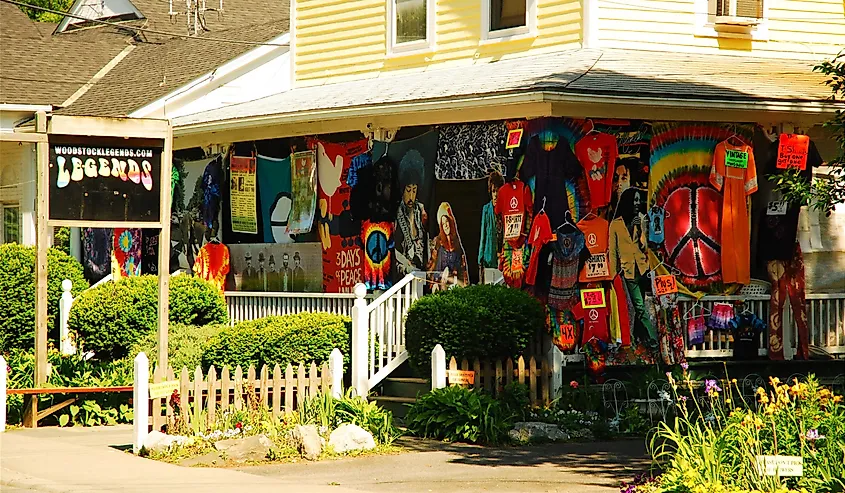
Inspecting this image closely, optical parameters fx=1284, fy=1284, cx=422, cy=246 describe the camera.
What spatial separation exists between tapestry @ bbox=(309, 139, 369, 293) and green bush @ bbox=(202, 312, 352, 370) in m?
2.00

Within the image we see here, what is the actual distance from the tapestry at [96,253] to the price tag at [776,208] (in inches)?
503

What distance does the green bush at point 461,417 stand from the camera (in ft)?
45.4

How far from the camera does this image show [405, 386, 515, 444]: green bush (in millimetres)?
13836

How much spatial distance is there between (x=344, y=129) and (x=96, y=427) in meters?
5.36

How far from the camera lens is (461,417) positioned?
1398 centimetres

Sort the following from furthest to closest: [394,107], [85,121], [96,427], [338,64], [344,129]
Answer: [338,64]
[344,129]
[394,107]
[96,427]
[85,121]

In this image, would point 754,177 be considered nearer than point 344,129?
Yes

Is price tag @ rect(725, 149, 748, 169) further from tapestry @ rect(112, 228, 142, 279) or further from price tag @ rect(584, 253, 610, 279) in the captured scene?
tapestry @ rect(112, 228, 142, 279)

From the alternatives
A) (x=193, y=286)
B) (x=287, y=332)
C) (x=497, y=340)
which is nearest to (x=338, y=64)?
(x=193, y=286)

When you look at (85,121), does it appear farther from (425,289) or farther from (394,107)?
(425,289)

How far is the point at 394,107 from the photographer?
16.4 m

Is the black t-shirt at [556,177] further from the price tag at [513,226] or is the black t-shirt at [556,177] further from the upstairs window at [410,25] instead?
the upstairs window at [410,25]

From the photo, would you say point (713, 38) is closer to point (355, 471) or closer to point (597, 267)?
point (597, 267)

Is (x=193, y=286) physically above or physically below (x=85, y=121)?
below
